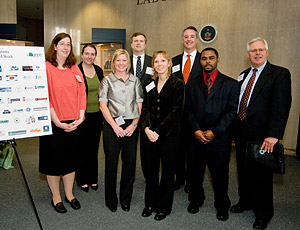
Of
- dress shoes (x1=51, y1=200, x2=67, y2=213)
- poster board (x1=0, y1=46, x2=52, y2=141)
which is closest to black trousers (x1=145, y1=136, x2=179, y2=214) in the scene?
dress shoes (x1=51, y1=200, x2=67, y2=213)

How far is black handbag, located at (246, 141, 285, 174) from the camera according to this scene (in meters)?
2.29

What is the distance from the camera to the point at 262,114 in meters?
2.42

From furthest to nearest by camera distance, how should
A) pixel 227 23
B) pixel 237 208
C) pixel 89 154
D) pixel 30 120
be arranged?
pixel 227 23, pixel 89 154, pixel 237 208, pixel 30 120

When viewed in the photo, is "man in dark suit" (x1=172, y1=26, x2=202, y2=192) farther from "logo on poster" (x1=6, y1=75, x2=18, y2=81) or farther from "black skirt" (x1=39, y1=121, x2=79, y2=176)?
"logo on poster" (x1=6, y1=75, x2=18, y2=81)

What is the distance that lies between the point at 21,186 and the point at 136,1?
545 cm

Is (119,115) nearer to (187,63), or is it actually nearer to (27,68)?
(27,68)

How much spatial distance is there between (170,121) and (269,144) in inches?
36.5

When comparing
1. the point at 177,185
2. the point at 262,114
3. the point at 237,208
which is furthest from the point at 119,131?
the point at 237,208

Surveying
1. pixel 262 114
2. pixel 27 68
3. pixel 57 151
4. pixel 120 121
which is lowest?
pixel 57 151

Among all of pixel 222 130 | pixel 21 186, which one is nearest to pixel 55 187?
pixel 21 186

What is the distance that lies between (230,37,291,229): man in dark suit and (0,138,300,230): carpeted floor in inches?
13.1

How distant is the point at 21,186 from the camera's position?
10.9ft

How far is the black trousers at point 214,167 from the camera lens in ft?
8.30

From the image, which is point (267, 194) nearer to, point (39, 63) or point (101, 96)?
point (101, 96)
